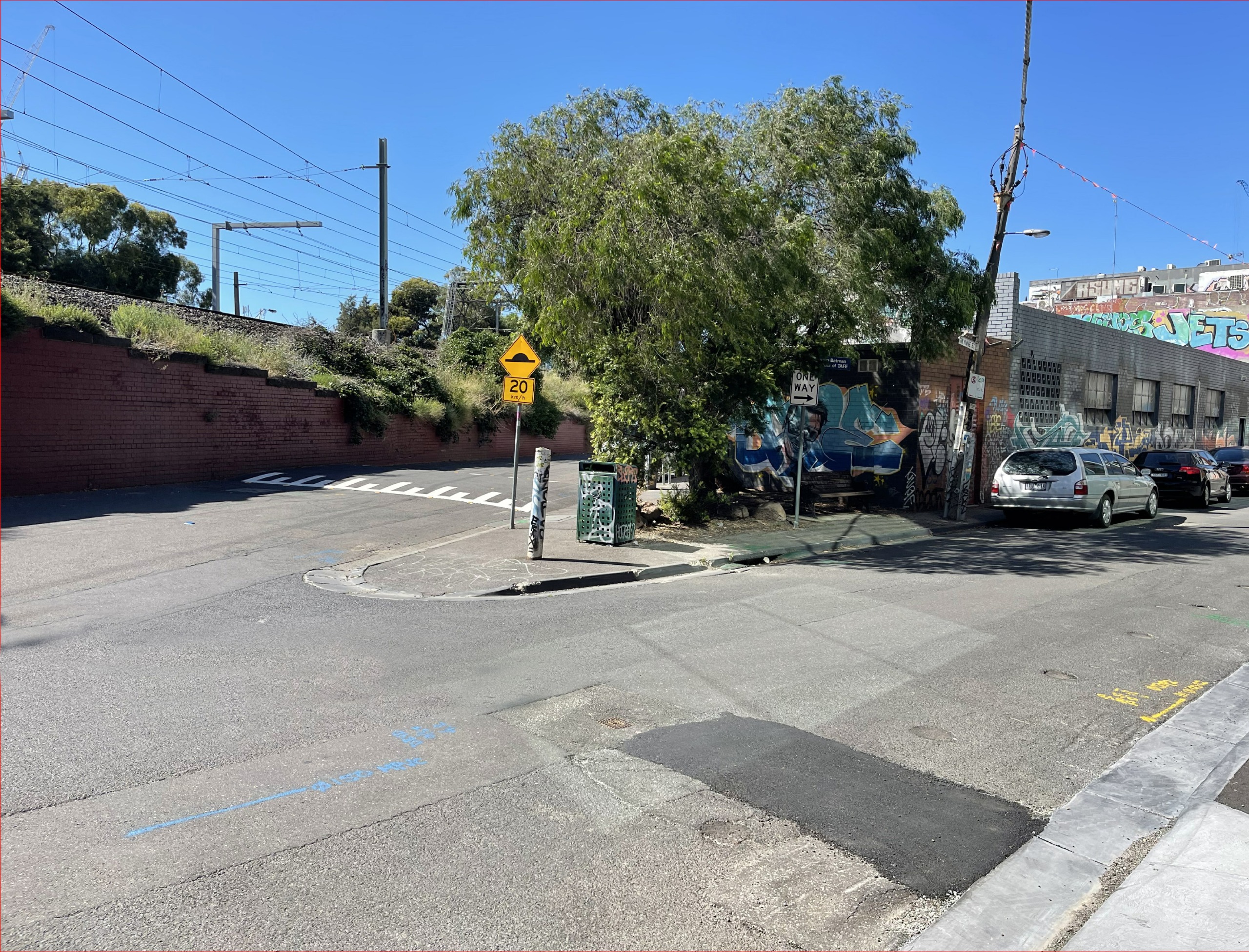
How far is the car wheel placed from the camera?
17628mm

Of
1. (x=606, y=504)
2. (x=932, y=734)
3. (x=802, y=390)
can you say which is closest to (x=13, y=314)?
(x=606, y=504)

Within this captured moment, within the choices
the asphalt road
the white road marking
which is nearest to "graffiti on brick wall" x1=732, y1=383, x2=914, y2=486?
the white road marking

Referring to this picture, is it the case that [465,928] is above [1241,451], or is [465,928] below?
below

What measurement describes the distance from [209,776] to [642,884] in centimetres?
242

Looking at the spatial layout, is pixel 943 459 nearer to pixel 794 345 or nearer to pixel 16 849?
pixel 794 345

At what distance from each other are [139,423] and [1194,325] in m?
53.1

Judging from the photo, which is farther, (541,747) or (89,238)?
(89,238)

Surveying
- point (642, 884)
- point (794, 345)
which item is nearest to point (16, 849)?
point (642, 884)

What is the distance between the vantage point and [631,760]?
4914mm

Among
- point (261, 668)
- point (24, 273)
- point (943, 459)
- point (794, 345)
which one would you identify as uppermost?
point (24, 273)

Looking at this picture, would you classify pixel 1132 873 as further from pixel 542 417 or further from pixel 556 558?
pixel 542 417

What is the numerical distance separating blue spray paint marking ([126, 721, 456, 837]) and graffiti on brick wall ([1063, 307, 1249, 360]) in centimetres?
5042

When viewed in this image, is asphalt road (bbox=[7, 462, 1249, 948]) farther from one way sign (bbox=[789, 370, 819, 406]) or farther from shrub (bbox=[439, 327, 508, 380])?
shrub (bbox=[439, 327, 508, 380])

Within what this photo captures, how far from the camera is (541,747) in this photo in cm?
507
